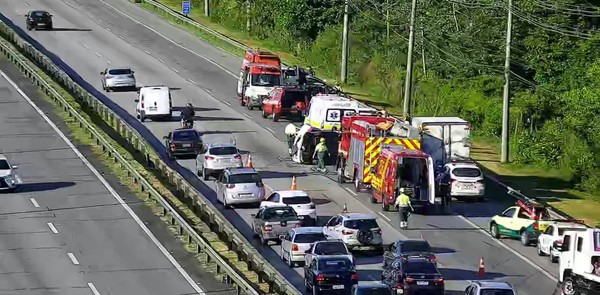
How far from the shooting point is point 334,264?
133ft

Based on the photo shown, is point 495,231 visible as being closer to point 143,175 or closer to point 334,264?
point 334,264

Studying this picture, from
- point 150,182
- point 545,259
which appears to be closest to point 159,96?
point 150,182

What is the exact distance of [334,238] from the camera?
46094mm

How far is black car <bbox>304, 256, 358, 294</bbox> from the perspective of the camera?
4012 cm

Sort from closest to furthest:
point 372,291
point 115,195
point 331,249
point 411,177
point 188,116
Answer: point 372,291, point 331,249, point 411,177, point 115,195, point 188,116

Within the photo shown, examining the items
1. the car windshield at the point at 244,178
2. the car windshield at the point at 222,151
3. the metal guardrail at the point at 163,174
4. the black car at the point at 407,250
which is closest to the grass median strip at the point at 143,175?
the metal guardrail at the point at 163,174

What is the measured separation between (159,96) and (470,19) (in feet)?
78.5

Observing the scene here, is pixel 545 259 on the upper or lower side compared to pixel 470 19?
lower

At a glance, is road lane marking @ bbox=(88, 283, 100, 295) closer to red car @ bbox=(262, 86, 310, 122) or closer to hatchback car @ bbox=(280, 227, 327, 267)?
hatchback car @ bbox=(280, 227, 327, 267)

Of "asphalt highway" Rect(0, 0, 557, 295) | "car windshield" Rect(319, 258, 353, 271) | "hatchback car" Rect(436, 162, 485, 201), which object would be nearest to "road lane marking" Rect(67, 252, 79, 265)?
"asphalt highway" Rect(0, 0, 557, 295)

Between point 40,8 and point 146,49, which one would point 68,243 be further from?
point 40,8

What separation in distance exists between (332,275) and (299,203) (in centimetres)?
1058

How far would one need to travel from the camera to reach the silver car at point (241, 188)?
53.6m

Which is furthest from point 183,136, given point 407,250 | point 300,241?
point 407,250
